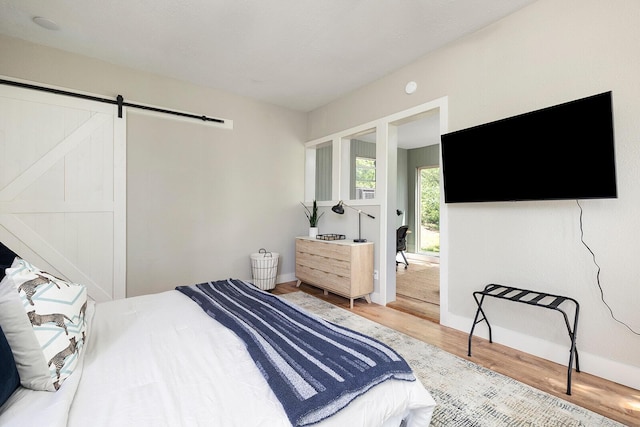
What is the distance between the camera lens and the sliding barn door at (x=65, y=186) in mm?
2693

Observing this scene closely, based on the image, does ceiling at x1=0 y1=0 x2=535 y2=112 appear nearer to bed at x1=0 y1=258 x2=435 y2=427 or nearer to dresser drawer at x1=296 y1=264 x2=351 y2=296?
bed at x1=0 y1=258 x2=435 y2=427

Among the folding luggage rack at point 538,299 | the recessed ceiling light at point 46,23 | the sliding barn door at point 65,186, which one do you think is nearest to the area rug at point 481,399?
the folding luggage rack at point 538,299

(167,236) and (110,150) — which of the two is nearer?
(110,150)

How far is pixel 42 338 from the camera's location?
3.25ft

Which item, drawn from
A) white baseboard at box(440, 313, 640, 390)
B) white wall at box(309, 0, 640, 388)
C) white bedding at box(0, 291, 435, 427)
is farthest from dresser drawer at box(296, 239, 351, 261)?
white bedding at box(0, 291, 435, 427)

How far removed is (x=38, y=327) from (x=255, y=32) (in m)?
2.57

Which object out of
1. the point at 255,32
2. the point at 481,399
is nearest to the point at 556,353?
the point at 481,399

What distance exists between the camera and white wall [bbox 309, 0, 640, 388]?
6.13 feet

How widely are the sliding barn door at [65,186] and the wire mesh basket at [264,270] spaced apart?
4.86 ft

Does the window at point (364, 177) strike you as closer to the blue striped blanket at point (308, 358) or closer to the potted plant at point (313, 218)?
the potted plant at point (313, 218)

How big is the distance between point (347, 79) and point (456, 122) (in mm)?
1450

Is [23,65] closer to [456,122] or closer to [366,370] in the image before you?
[366,370]

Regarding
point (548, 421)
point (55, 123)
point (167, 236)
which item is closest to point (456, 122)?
point (548, 421)

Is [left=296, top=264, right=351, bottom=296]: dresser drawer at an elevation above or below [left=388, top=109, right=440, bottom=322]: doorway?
below
